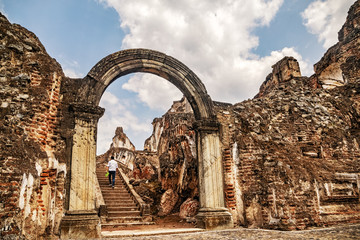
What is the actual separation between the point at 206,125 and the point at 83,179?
12.2 feet

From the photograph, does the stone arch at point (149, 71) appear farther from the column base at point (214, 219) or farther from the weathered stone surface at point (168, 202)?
the weathered stone surface at point (168, 202)

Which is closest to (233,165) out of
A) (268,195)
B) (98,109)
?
(268,195)

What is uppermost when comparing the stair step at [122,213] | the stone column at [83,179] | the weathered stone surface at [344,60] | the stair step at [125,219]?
the weathered stone surface at [344,60]

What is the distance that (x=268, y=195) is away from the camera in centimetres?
684

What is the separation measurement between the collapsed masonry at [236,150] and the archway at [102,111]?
0.17 feet

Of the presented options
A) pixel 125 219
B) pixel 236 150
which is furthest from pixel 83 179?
pixel 236 150

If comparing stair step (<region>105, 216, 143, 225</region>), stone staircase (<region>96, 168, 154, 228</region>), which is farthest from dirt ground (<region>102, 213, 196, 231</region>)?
stair step (<region>105, 216, 143, 225</region>)

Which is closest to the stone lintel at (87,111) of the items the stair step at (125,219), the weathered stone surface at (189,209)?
the stair step at (125,219)

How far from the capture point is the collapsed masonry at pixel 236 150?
17.6 feet

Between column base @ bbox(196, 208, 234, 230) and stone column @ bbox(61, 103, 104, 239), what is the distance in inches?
106

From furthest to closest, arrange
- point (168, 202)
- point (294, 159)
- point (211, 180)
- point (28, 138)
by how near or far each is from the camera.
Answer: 1. point (168, 202)
2. point (211, 180)
3. point (294, 159)
4. point (28, 138)

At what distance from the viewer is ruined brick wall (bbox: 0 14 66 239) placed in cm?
486

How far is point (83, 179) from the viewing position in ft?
20.5

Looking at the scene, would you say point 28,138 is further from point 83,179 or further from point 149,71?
point 149,71
